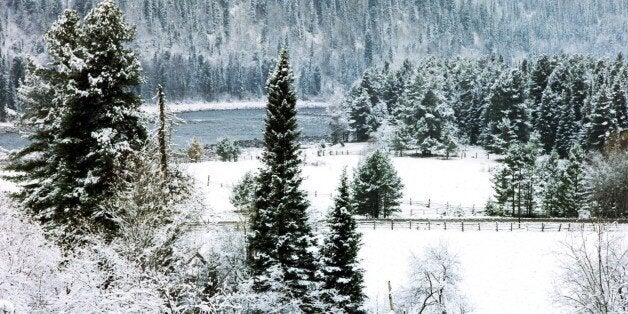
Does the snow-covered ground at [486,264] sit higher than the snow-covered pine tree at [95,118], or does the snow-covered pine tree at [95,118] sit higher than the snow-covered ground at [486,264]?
the snow-covered pine tree at [95,118]

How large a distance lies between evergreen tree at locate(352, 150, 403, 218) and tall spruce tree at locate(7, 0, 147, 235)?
30967 mm

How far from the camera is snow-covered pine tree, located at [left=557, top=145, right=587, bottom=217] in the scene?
2013 inches

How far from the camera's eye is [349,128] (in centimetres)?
9925

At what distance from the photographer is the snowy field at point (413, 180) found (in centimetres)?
5663

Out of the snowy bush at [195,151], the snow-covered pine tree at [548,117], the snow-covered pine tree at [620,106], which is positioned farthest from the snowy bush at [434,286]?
the snow-covered pine tree at [548,117]

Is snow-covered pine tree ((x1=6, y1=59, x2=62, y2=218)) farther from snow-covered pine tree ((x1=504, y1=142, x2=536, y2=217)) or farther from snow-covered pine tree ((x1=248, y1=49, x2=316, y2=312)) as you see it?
snow-covered pine tree ((x1=504, y1=142, x2=536, y2=217))

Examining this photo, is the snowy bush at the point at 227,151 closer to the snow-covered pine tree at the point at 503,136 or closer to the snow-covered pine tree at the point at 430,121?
the snow-covered pine tree at the point at 430,121

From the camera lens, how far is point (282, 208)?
26.2 m

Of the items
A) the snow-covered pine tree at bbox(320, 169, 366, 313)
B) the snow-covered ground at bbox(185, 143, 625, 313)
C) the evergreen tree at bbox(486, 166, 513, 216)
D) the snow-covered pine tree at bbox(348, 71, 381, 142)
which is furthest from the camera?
the snow-covered pine tree at bbox(348, 71, 381, 142)

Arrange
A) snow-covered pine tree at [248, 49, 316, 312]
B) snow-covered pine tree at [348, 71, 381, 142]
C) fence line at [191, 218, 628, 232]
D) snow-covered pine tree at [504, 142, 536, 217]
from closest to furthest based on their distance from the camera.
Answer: snow-covered pine tree at [248, 49, 316, 312] → fence line at [191, 218, 628, 232] → snow-covered pine tree at [504, 142, 536, 217] → snow-covered pine tree at [348, 71, 381, 142]

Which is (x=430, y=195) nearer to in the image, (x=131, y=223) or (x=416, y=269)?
(x=416, y=269)

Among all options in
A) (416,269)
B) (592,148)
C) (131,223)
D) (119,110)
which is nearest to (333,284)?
(416,269)

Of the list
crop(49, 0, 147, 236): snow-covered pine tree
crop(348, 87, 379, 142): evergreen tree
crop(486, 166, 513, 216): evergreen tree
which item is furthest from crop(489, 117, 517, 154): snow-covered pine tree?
crop(49, 0, 147, 236): snow-covered pine tree

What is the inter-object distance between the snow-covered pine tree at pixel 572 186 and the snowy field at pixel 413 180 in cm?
848
